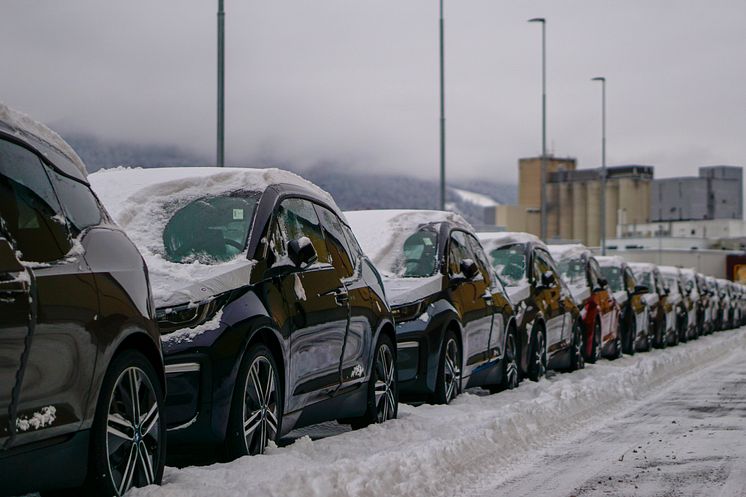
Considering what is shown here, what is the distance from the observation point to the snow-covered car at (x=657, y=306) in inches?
1078

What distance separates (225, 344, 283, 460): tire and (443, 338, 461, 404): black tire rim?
424 cm

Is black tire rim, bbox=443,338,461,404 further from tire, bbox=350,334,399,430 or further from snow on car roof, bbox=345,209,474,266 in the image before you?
tire, bbox=350,334,399,430

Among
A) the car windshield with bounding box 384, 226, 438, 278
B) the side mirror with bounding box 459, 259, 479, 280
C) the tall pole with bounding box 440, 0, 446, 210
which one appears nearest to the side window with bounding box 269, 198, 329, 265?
the car windshield with bounding box 384, 226, 438, 278

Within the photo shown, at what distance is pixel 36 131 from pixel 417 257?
741 cm

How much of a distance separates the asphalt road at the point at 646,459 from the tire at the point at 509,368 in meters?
1.50

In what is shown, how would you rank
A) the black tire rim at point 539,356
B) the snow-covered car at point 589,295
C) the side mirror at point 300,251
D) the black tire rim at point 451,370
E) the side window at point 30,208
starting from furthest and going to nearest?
the snow-covered car at point 589,295, the black tire rim at point 539,356, the black tire rim at point 451,370, the side mirror at point 300,251, the side window at point 30,208

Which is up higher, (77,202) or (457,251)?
(77,202)

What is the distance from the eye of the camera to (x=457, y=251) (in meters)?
13.6

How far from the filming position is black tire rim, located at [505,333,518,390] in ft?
48.8

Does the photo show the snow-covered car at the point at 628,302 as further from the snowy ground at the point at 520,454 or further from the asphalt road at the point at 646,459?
the asphalt road at the point at 646,459

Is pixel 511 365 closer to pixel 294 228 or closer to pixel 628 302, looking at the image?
pixel 294 228

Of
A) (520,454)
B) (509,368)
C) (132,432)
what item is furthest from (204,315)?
(509,368)

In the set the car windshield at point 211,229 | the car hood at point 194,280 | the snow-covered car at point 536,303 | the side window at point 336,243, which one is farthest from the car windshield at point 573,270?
the car hood at point 194,280

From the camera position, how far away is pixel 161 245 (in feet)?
27.6
